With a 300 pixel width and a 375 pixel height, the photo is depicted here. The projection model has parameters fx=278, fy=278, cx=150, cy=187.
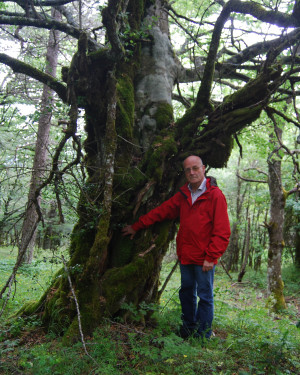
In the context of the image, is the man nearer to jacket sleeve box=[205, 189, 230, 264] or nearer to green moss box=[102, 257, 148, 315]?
jacket sleeve box=[205, 189, 230, 264]

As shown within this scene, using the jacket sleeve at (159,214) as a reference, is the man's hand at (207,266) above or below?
below

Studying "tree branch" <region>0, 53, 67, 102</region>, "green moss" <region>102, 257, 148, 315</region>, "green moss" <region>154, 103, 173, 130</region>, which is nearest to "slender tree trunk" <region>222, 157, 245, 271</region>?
"green moss" <region>154, 103, 173, 130</region>

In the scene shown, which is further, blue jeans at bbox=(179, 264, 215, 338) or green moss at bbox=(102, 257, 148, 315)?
green moss at bbox=(102, 257, 148, 315)

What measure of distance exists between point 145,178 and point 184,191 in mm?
603

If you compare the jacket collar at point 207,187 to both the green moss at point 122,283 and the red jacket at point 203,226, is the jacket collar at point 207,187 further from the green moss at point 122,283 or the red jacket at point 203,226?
the green moss at point 122,283

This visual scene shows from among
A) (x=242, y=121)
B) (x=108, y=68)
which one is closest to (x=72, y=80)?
(x=108, y=68)

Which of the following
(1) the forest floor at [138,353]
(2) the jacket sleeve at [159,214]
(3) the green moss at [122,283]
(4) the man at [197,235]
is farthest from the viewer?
(2) the jacket sleeve at [159,214]

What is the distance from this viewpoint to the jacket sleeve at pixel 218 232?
3348 millimetres

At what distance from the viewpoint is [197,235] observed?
3539mm

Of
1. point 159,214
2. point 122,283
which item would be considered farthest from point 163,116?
point 122,283

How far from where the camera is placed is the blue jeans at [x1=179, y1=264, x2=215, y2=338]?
135 inches

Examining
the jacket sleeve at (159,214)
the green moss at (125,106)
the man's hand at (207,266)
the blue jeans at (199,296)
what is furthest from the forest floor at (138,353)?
the green moss at (125,106)

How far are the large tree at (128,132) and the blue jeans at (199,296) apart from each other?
1.76 feet

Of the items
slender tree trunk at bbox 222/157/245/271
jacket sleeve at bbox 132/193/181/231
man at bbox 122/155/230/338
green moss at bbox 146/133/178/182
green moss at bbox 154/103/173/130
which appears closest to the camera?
man at bbox 122/155/230/338
